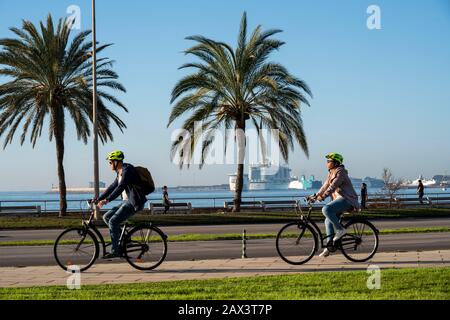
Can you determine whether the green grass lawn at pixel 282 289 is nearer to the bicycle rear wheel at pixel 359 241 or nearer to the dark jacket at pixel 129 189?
the bicycle rear wheel at pixel 359 241

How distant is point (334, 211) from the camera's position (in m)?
10.8

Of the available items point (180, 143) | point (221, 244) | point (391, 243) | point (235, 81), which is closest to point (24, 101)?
point (180, 143)

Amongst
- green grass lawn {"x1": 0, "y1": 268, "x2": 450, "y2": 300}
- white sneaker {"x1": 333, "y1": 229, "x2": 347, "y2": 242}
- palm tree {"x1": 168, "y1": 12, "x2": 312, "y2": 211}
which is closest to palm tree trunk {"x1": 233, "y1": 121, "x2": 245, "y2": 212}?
palm tree {"x1": 168, "y1": 12, "x2": 312, "y2": 211}

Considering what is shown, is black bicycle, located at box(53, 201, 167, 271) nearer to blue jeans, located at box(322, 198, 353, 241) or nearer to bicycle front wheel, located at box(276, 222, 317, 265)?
bicycle front wheel, located at box(276, 222, 317, 265)

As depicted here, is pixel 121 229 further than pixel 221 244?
No

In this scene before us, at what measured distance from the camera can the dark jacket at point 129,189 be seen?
33.3 ft

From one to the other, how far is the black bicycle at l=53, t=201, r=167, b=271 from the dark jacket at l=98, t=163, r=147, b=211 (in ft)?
1.18

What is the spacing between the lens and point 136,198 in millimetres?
10250

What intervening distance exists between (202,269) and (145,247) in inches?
36.3

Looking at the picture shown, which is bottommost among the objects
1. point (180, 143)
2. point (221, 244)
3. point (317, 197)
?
point (221, 244)

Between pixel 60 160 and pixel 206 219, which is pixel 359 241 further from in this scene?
pixel 60 160
